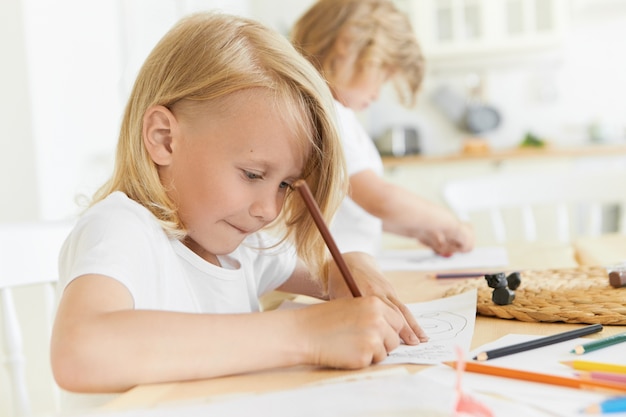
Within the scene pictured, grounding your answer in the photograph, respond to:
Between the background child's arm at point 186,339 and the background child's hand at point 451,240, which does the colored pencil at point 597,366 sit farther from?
the background child's hand at point 451,240

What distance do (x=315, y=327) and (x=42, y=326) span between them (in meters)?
1.58

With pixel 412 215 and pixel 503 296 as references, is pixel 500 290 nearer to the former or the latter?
pixel 503 296

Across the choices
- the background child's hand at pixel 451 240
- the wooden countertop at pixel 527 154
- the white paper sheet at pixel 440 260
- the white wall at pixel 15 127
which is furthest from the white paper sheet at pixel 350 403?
the wooden countertop at pixel 527 154

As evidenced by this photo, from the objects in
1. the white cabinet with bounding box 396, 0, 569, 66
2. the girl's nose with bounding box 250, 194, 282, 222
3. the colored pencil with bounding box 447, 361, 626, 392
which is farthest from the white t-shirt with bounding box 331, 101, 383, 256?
the white cabinet with bounding box 396, 0, 569, 66

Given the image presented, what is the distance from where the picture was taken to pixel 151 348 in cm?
64

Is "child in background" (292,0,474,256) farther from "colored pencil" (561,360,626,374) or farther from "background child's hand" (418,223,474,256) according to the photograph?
"colored pencil" (561,360,626,374)

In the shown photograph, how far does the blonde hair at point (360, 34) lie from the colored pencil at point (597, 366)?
1.13m

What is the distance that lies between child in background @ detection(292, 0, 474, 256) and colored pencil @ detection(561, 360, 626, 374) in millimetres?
874

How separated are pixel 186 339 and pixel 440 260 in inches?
32.8

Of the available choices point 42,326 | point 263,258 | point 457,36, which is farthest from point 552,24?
point 263,258

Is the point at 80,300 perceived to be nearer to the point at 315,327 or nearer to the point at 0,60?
the point at 315,327

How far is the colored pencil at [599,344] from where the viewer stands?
0.68 metres

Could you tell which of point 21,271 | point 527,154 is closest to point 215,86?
point 21,271

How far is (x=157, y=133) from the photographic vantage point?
2.96 feet
